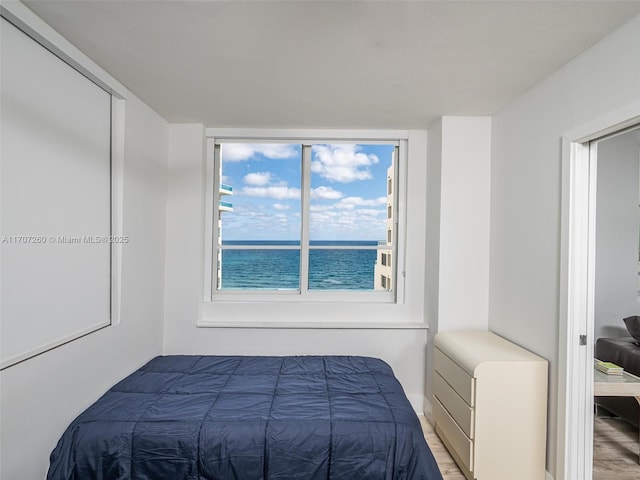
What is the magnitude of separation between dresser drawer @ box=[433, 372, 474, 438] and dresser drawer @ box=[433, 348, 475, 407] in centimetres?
4

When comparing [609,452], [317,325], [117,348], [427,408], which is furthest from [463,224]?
Result: [117,348]

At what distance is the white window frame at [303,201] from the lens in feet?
10.8

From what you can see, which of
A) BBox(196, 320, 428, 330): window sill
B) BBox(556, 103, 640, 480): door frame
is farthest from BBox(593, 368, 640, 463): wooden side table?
BBox(196, 320, 428, 330): window sill

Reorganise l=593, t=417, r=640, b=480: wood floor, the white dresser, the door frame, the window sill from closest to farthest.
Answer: the door frame < the white dresser < l=593, t=417, r=640, b=480: wood floor < the window sill

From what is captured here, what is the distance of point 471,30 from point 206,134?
7.84 ft

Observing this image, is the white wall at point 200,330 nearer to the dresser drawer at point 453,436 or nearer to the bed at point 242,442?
the dresser drawer at point 453,436

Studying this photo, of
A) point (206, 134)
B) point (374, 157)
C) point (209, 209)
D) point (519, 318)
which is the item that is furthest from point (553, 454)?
point (206, 134)

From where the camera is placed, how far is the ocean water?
344 cm

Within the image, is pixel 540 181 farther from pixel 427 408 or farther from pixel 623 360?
pixel 427 408

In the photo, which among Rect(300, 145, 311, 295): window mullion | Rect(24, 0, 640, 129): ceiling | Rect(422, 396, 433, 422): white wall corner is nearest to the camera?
Rect(24, 0, 640, 129): ceiling

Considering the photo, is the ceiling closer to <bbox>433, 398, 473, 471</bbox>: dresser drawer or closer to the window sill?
the window sill

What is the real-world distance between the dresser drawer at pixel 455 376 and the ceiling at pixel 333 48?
6.14 ft

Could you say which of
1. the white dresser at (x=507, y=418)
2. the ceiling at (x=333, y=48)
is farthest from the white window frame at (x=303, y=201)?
the white dresser at (x=507, y=418)

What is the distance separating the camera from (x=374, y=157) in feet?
11.5
